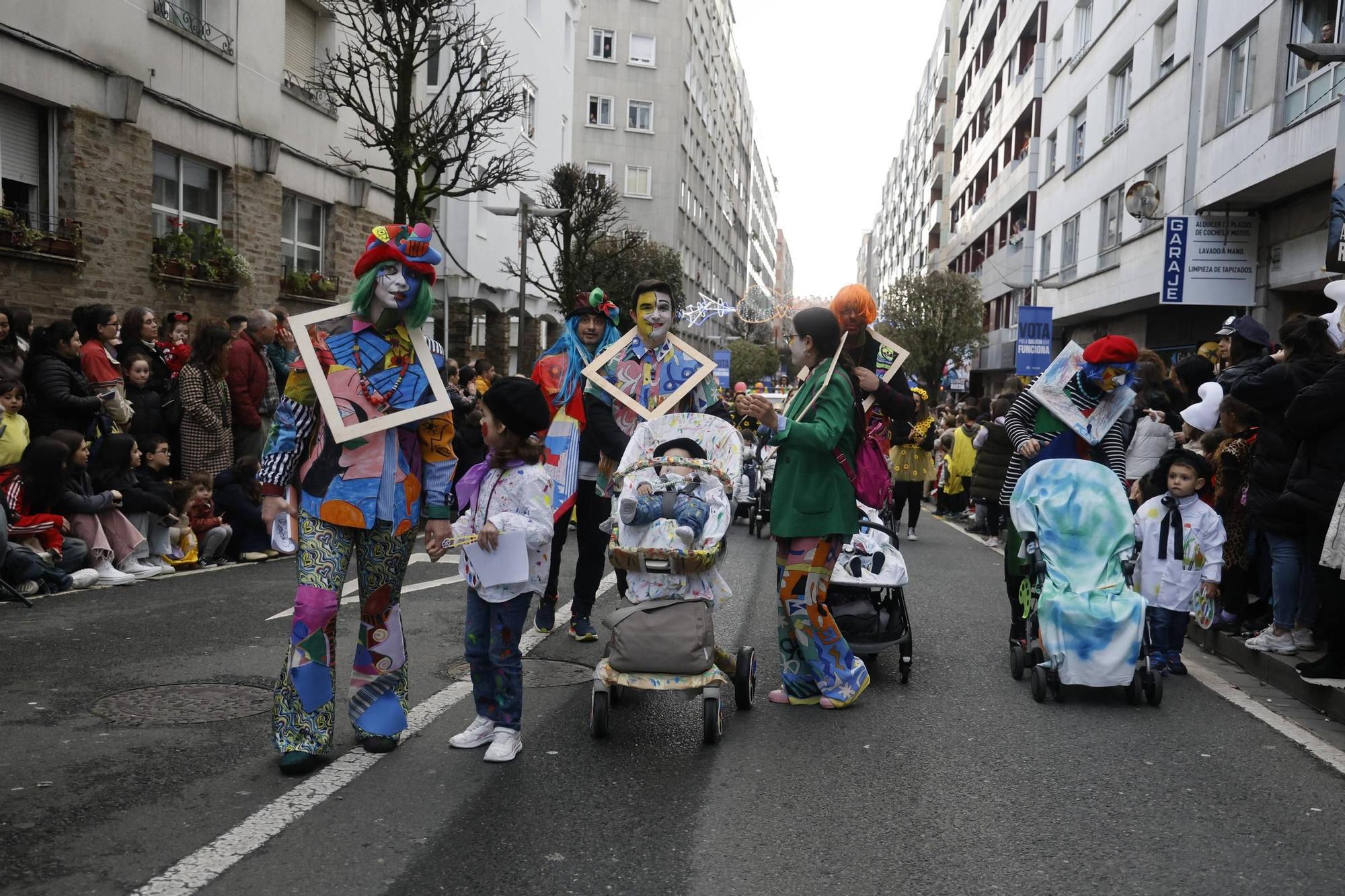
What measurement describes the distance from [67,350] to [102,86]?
6.90 metres

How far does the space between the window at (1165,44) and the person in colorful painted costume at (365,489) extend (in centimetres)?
2353

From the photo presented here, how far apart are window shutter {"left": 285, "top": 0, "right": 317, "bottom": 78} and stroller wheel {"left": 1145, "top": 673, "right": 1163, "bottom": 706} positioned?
18433 mm

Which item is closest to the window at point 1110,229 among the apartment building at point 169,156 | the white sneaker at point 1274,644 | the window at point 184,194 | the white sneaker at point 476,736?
the apartment building at point 169,156

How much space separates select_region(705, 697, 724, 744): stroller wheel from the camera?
527 cm

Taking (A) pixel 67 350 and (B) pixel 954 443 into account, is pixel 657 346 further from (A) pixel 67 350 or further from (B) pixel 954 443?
(B) pixel 954 443

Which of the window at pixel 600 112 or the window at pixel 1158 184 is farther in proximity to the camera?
the window at pixel 600 112

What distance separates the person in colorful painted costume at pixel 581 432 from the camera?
7312 millimetres

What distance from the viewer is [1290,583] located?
7.29 meters

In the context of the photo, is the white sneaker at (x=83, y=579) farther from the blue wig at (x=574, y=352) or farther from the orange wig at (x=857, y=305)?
the orange wig at (x=857, y=305)

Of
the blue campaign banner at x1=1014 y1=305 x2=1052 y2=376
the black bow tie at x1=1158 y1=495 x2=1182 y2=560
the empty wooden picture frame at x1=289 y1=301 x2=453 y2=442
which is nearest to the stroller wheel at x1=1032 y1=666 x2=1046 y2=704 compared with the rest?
the black bow tie at x1=1158 y1=495 x2=1182 y2=560

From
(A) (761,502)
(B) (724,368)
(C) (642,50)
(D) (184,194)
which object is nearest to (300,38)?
(D) (184,194)

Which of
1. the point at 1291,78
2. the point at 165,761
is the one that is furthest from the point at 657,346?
the point at 1291,78

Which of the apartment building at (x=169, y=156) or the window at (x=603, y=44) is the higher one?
the window at (x=603, y=44)

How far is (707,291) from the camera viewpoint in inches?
3248
